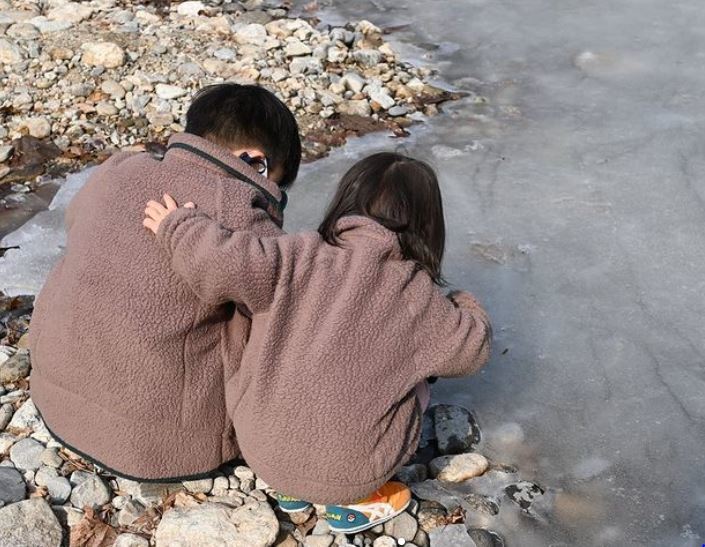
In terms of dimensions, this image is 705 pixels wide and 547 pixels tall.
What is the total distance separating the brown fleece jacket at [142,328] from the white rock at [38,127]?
6.84 ft

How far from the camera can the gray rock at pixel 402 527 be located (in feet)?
6.77

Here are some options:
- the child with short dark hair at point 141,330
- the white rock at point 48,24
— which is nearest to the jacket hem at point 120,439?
the child with short dark hair at point 141,330

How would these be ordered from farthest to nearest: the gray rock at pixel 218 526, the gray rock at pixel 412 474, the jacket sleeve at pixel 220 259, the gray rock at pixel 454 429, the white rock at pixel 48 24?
the white rock at pixel 48 24
the gray rock at pixel 454 429
the gray rock at pixel 412 474
the gray rock at pixel 218 526
the jacket sleeve at pixel 220 259

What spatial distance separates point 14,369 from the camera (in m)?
2.48

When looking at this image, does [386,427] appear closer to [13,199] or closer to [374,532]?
[374,532]

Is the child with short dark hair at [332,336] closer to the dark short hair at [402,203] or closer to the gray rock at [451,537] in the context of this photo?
the dark short hair at [402,203]

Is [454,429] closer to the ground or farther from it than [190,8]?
closer to the ground

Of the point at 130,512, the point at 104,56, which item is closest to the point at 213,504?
the point at 130,512

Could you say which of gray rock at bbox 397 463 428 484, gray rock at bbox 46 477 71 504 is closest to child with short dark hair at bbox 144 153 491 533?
gray rock at bbox 397 463 428 484

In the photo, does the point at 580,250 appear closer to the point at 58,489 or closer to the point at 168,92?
the point at 58,489

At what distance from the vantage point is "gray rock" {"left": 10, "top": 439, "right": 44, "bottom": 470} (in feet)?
7.06

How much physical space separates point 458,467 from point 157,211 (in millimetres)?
1018

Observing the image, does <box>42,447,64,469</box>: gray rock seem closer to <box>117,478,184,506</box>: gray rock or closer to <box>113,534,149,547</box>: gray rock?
<box>117,478,184,506</box>: gray rock

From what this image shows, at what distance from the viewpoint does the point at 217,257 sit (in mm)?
1693
